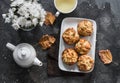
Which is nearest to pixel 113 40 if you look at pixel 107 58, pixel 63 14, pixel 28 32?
pixel 107 58

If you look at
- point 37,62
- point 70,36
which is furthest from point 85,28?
point 37,62

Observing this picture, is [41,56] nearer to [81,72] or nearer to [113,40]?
[81,72]

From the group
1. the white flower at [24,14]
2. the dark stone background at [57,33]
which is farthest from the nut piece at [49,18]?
the white flower at [24,14]

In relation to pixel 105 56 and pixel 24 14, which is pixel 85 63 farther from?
pixel 24 14

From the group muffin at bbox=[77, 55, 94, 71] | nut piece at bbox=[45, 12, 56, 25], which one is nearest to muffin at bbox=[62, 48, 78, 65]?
muffin at bbox=[77, 55, 94, 71]

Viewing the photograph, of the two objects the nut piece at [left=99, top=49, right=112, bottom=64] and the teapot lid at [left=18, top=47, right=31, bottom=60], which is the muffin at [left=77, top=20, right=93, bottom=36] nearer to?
the nut piece at [left=99, top=49, right=112, bottom=64]

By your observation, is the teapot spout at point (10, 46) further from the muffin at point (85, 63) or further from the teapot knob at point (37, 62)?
the muffin at point (85, 63)
